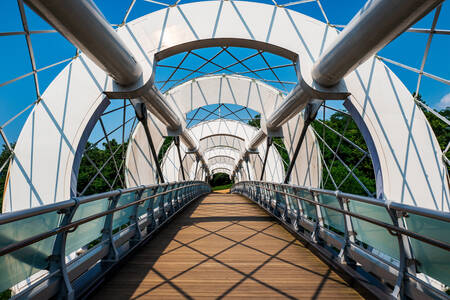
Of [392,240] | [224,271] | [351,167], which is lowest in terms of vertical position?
[224,271]

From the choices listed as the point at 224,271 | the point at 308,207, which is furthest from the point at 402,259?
the point at 308,207

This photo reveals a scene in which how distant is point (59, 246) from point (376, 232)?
4023 mm

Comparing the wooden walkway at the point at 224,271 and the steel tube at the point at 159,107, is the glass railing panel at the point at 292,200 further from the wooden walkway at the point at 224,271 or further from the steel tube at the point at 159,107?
the steel tube at the point at 159,107

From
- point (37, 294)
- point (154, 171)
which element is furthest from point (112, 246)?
point (154, 171)

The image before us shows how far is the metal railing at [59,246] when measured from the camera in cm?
234

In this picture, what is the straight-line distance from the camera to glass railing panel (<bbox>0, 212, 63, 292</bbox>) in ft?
7.43

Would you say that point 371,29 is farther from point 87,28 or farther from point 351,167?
point 351,167

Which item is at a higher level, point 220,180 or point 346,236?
point 220,180

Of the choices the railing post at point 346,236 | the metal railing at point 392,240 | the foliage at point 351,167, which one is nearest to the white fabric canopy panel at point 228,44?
the metal railing at point 392,240

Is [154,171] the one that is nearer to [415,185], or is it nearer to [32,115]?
[32,115]

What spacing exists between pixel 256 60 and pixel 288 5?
5.63m

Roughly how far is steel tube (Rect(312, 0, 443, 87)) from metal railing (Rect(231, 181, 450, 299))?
3.27m

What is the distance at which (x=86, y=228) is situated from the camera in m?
3.60

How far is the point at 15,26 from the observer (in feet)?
24.2
